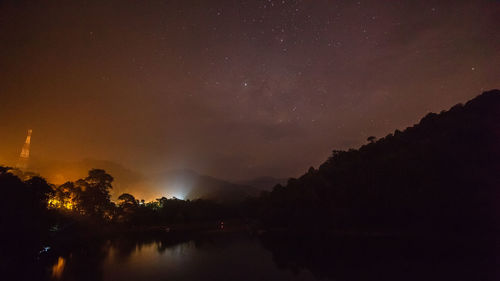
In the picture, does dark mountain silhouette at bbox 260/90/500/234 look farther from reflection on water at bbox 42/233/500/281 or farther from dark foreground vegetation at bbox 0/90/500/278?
reflection on water at bbox 42/233/500/281

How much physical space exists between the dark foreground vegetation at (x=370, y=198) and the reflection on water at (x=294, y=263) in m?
5.68

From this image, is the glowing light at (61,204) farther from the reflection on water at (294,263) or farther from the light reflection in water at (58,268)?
the light reflection in water at (58,268)

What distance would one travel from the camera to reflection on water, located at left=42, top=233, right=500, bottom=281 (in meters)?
18.5

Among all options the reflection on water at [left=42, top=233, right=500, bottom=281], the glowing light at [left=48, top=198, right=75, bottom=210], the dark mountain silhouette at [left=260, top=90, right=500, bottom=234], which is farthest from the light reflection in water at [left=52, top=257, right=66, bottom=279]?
the dark mountain silhouette at [left=260, top=90, right=500, bottom=234]

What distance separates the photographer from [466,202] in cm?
3584

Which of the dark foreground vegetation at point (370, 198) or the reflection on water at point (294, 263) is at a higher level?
the dark foreground vegetation at point (370, 198)

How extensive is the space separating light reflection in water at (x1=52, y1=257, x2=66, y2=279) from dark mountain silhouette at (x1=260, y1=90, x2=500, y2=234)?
35449 millimetres

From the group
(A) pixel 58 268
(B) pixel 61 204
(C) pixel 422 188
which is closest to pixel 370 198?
(C) pixel 422 188

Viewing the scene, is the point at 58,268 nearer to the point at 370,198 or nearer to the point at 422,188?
the point at 370,198

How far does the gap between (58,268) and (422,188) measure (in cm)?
3931

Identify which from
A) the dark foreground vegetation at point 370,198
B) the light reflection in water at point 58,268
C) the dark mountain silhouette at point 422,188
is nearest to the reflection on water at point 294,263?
the light reflection in water at point 58,268

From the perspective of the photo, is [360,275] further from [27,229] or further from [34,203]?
[34,203]

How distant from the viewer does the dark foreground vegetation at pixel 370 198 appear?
29688mm

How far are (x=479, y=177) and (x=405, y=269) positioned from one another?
24.2m
